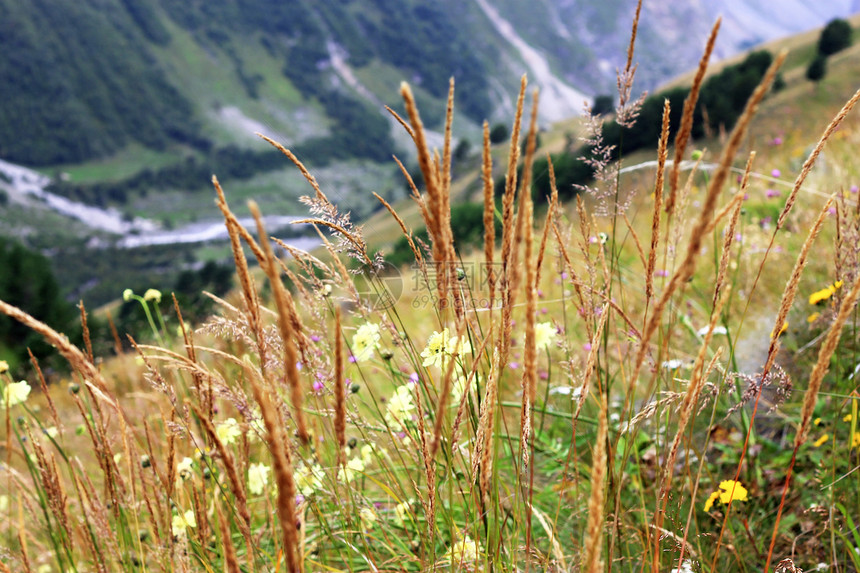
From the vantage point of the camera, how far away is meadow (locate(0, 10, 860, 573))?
676 millimetres

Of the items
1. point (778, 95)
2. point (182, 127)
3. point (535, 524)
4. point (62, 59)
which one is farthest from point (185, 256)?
point (535, 524)

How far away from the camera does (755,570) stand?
143cm

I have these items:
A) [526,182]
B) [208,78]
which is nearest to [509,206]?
[526,182]

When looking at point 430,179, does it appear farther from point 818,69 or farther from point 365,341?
point 818,69

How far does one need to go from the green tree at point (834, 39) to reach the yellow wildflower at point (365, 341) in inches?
1626

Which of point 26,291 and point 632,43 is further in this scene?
point 26,291

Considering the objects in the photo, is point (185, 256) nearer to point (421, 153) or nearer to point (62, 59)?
point (62, 59)

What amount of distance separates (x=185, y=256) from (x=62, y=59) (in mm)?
90126

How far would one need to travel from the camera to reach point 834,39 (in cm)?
3139

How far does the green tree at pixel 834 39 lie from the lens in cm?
3128

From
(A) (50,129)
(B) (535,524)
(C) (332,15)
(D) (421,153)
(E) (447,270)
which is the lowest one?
(B) (535,524)

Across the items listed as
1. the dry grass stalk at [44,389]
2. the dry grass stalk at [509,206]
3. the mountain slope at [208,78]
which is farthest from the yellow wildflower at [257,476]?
the mountain slope at [208,78]

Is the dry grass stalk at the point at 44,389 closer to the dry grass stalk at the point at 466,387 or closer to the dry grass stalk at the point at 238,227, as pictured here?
the dry grass stalk at the point at 238,227

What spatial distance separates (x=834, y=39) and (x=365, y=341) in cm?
4194
